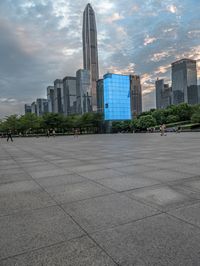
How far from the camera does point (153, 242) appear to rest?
3.00 meters

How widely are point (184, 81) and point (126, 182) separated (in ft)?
606

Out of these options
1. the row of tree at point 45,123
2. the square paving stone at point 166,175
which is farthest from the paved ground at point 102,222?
the row of tree at point 45,123

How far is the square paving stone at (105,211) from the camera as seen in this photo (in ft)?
11.9

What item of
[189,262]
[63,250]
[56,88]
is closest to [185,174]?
[189,262]

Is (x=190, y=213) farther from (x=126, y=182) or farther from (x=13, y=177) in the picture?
(x=13, y=177)

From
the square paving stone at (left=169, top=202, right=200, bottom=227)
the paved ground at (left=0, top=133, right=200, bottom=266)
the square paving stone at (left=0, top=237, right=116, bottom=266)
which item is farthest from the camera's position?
the square paving stone at (left=169, top=202, right=200, bottom=227)

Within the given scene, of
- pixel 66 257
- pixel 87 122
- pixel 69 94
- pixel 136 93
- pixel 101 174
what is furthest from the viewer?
pixel 136 93

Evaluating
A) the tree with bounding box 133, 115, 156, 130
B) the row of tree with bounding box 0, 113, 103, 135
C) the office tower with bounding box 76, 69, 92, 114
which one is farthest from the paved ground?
the office tower with bounding box 76, 69, 92, 114

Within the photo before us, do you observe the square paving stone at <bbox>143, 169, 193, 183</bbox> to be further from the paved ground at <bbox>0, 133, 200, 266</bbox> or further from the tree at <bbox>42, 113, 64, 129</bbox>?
the tree at <bbox>42, 113, 64, 129</bbox>

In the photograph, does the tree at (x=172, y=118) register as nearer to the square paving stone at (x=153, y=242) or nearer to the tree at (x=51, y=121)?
the tree at (x=51, y=121)

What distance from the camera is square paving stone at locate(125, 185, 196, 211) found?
433 cm

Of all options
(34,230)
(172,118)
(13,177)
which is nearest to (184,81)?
(172,118)

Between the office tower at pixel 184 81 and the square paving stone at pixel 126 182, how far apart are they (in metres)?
178

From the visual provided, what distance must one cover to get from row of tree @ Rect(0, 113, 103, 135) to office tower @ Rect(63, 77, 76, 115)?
5953 cm
